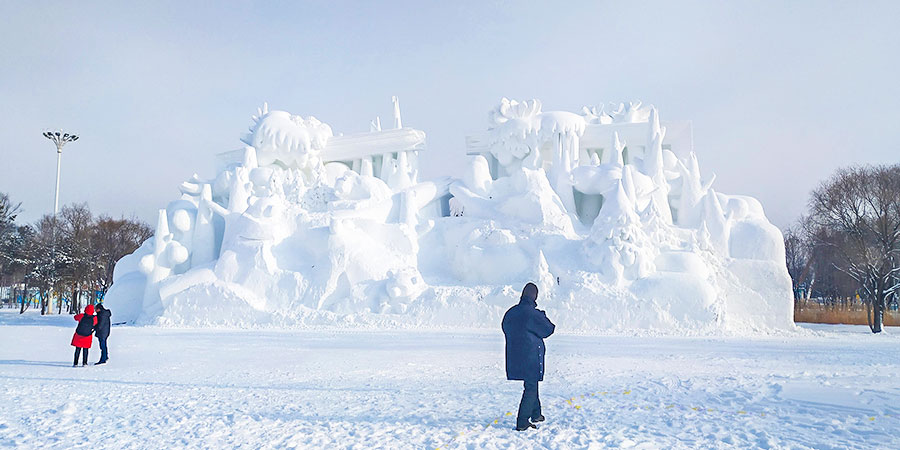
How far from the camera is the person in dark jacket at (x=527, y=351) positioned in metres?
5.55

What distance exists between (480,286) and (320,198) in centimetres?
737

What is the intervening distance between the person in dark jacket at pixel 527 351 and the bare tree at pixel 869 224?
24552 mm

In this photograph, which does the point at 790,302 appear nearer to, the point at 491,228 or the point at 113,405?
the point at 491,228

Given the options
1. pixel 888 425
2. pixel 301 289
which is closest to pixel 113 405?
pixel 888 425

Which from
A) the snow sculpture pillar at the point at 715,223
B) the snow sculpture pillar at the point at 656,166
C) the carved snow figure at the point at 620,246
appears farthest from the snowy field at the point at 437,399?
the snow sculpture pillar at the point at 656,166

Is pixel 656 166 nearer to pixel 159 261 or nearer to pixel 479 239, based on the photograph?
pixel 479 239

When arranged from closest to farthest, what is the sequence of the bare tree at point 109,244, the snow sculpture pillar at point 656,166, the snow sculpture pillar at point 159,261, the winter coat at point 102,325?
the winter coat at point 102,325, the snow sculpture pillar at point 159,261, the snow sculpture pillar at point 656,166, the bare tree at point 109,244

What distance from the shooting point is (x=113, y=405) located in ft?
A: 22.3

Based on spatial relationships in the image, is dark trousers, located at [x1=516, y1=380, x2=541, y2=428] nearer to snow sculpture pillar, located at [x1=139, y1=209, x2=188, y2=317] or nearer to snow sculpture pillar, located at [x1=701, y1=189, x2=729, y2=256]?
snow sculpture pillar, located at [x1=701, y1=189, x2=729, y2=256]

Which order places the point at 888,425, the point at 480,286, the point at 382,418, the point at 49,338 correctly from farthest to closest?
the point at 480,286, the point at 49,338, the point at 382,418, the point at 888,425

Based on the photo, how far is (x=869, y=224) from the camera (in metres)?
26.9

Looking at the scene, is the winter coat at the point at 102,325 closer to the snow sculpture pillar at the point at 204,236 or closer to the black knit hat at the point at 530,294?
the black knit hat at the point at 530,294

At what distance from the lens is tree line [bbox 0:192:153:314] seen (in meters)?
32.1

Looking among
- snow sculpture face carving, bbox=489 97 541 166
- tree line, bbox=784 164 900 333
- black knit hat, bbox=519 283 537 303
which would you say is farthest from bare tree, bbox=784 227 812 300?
black knit hat, bbox=519 283 537 303
